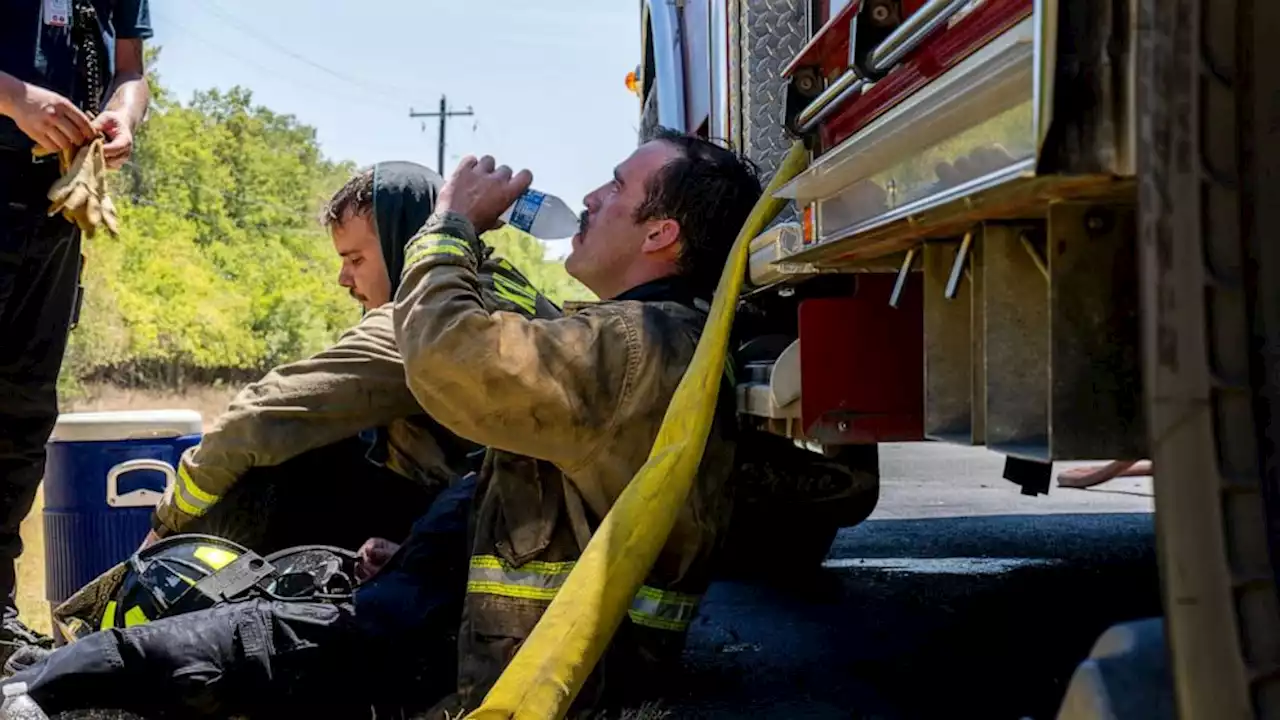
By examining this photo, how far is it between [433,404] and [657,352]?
17.7 inches

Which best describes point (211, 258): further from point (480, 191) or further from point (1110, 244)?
point (1110, 244)

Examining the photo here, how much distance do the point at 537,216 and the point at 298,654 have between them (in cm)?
110

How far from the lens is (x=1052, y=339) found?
4.19ft

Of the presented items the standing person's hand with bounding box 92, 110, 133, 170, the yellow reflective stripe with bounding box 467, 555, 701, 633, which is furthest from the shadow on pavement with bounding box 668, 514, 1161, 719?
the standing person's hand with bounding box 92, 110, 133, 170

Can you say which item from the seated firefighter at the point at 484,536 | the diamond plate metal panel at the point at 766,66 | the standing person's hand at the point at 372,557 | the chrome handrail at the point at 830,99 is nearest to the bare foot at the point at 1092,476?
the diamond plate metal panel at the point at 766,66

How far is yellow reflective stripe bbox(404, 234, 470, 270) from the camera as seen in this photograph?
250 cm

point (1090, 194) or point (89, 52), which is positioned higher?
point (89, 52)

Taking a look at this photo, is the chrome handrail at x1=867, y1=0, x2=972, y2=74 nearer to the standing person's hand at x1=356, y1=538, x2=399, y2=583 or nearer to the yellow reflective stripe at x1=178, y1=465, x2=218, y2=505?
the standing person's hand at x1=356, y1=538, x2=399, y2=583

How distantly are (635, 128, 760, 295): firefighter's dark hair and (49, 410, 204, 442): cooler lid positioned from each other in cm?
185

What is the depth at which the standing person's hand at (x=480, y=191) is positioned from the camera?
2686mm

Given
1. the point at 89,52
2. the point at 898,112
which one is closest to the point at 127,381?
the point at 89,52

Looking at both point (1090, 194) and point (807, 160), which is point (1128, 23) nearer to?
point (1090, 194)

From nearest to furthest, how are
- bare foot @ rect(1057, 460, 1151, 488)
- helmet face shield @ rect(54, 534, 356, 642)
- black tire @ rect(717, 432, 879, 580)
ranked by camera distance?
1. helmet face shield @ rect(54, 534, 356, 642)
2. black tire @ rect(717, 432, 879, 580)
3. bare foot @ rect(1057, 460, 1151, 488)

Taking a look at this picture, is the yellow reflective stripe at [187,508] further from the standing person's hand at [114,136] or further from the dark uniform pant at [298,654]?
the standing person's hand at [114,136]
